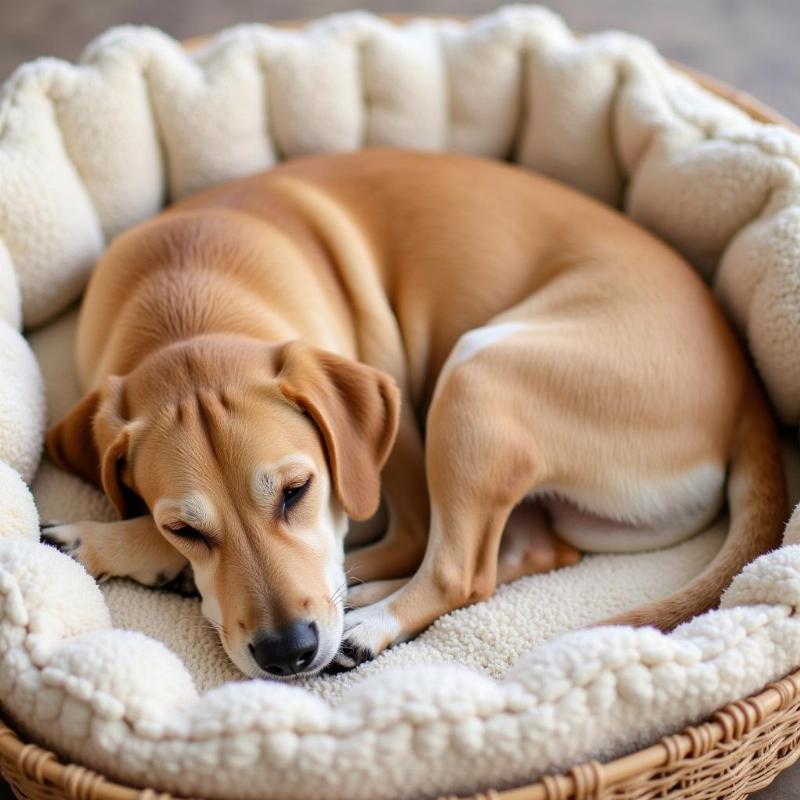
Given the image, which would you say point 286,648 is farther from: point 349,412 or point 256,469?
point 349,412

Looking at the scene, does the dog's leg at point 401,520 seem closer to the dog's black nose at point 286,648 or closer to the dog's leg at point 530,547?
the dog's leg at point 530,547

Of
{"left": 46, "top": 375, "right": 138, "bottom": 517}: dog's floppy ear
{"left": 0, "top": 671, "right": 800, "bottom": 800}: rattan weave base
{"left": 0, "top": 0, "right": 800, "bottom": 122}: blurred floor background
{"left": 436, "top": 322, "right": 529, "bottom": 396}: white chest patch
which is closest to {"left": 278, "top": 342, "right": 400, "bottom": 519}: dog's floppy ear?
{"left": 436, "top": 322, "right": 529, "bottom": 396}: white chest patch

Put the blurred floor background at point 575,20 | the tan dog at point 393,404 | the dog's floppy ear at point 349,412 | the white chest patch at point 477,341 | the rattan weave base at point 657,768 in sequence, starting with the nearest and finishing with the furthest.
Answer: the rattan weave base at point 657,768, the tan dog at point 393,404, the dog's floppy ear at point 349,412, the white chest patch at point 477,341, the blurred floor background at point 575,20

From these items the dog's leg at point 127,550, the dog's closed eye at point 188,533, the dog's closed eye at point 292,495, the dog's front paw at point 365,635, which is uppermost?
the dog's closed eye at point 292,495

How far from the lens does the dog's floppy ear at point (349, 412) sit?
2.23 meters

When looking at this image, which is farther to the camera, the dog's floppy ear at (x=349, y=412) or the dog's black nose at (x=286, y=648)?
the dog's floppy ear at (x=349, y=412)

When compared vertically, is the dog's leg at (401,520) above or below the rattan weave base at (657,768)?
below

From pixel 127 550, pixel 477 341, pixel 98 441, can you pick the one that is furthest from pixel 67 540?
pixel 477 341

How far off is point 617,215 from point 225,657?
5.34 feet

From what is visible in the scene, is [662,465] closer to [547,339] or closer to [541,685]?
[547,339]

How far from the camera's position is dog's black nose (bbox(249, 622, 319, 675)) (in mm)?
2014

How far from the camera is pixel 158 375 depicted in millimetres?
2211

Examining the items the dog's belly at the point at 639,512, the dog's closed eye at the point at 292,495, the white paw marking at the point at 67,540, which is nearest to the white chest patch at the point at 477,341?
the dog's belly at the point at 639,512

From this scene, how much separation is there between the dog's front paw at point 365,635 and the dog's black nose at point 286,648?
22 cm
